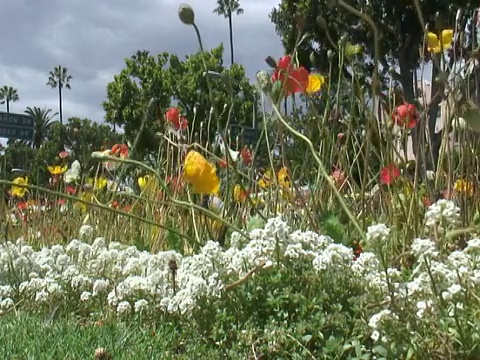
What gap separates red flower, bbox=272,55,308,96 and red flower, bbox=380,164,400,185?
0.39 metres

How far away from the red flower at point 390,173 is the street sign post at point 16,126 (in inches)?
156

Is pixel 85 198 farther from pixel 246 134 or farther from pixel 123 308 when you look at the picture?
pixel 123 308

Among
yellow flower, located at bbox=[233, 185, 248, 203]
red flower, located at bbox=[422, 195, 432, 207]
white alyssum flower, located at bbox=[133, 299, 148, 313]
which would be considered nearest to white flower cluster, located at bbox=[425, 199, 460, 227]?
white alyssum flower, located at bbox=[133, 299, 148, 313]

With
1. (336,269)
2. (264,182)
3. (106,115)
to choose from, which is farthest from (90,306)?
(106,115)

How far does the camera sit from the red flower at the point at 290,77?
254cm

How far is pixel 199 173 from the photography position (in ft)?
7.52

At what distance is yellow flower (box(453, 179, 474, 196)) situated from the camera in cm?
258

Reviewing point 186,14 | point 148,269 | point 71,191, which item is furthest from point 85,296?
point 71,191

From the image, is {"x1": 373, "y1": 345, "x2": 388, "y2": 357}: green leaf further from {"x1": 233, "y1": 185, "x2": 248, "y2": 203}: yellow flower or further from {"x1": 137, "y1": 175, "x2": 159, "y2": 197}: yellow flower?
{"x1": 137, "y1": 175, "x2": 159, "y2": 197}: yellow flower

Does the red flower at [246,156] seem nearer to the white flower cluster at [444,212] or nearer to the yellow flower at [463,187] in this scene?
the yellow flower at [463,187]

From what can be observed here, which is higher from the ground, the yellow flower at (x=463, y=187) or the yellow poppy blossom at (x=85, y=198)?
the yellow flower at (x=463, y=187)

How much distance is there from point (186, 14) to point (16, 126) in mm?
4384

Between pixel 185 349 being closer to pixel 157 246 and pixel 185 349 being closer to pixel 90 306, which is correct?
pixel 90 306

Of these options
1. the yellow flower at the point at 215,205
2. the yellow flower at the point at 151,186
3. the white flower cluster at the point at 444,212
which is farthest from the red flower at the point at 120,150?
the white flower cluster at the point at 444,212
